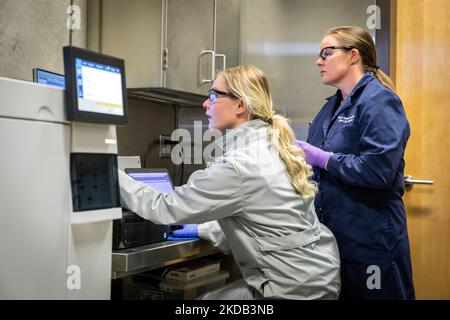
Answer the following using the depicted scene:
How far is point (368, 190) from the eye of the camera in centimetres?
178

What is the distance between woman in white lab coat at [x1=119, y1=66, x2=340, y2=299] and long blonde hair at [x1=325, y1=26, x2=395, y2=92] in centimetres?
54

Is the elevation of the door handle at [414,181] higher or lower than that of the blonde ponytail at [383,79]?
lower

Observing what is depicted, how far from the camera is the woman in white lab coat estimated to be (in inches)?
56.5

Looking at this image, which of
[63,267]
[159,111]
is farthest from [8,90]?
[159,111]

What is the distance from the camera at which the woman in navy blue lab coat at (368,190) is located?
171cm

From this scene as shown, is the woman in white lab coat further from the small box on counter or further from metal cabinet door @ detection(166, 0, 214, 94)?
metal cabinet door @ detection(166, 0, 214, 94)

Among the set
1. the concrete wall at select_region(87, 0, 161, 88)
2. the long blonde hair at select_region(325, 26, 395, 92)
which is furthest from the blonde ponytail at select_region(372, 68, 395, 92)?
the concrete wall at select_region(87, 0, 161, 88)

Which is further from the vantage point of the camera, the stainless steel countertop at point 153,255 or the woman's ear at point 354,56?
the woman's ear at point 354,56

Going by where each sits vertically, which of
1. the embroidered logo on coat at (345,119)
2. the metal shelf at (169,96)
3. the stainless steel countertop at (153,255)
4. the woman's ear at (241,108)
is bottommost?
the stainless steel countertop at (153,255)

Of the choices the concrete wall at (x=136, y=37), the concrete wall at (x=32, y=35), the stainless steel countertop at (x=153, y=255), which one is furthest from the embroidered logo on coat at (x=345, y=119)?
the concrete wall at (x=32, y=35)

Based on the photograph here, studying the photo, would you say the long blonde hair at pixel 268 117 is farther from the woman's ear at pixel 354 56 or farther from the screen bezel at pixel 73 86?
the screen bezel at pixel 73 86

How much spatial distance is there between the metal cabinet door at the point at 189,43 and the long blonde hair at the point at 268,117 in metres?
0.56

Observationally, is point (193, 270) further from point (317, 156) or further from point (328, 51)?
point (328, 51)

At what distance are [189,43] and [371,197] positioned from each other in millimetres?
1102
